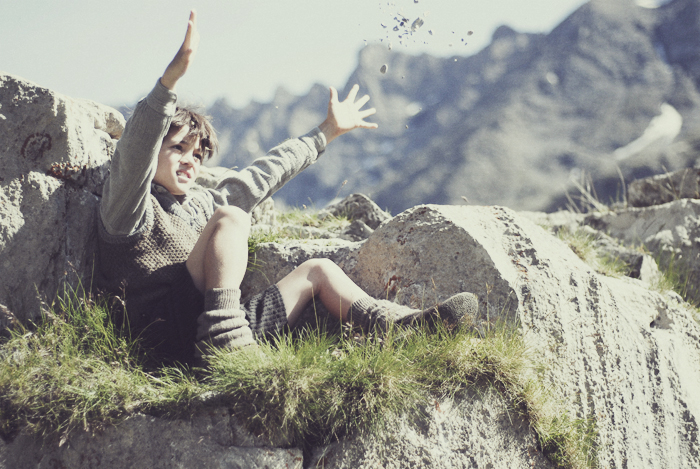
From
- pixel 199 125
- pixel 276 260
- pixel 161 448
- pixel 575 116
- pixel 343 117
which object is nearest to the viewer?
pixel 161 448

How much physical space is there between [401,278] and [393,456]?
123cm

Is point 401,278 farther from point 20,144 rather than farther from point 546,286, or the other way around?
point 20,144

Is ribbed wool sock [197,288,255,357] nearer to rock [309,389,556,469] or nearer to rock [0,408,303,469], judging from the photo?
rock [0,408,303,469]

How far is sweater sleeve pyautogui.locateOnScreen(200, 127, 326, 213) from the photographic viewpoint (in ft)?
12.5

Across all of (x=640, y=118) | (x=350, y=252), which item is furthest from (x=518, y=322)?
(x=640, y=118)

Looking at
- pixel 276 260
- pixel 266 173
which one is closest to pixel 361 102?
pixel 266 173

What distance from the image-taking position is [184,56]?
2549mm

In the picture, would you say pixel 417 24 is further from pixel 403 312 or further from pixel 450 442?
pixel 450 442

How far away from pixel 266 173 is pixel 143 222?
4.00 feet

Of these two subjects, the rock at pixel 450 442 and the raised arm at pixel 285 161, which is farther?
the raised arm at pixel 285 161

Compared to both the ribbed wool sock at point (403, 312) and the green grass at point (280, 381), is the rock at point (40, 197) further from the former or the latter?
the ribbed wool sock at point (403, 312)

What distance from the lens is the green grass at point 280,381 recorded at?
2387 mm

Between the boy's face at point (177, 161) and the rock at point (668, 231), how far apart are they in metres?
5.18

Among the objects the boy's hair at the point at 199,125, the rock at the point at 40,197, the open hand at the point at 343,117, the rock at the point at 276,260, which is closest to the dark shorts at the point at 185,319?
the rock at the point at 40,197
